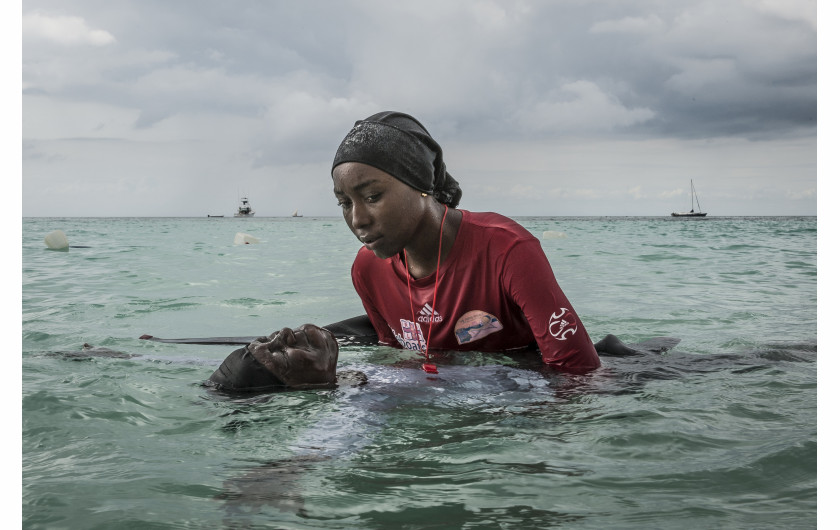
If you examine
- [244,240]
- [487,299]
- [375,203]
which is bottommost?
[487,299]

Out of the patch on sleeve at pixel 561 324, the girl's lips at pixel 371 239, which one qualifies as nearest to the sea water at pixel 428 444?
the patch on sleeve at pixel 561 324

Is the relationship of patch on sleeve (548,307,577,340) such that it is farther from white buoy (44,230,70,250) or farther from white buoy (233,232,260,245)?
white buoy (233,232,260,245)

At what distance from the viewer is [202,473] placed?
2.27 meters

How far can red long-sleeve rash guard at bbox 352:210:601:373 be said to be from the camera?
3084 millimetres

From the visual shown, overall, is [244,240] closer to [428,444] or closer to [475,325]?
[475,325]

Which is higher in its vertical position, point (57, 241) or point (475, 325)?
point (57, 241)

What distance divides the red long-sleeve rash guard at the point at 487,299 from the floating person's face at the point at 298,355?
2.42 ft

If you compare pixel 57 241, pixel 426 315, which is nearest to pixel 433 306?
pixel 426 315

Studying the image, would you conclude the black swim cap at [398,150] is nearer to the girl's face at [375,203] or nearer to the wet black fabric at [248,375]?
the girl's face at [375,203]

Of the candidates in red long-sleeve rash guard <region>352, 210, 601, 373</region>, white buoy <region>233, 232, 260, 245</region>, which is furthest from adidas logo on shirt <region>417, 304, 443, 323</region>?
white buoy <region>233, 232, 260, 245</region>

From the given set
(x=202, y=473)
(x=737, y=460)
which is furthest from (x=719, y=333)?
(x=202, y=473)

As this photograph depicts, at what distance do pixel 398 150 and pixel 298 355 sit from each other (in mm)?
1068

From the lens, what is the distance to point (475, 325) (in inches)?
136
